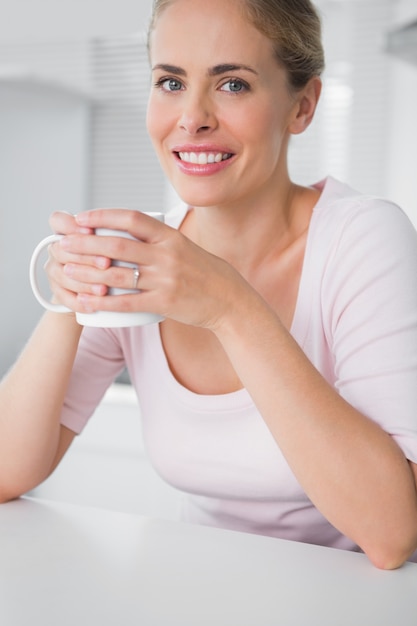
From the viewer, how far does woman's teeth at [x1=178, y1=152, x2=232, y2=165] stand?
1.24 meters

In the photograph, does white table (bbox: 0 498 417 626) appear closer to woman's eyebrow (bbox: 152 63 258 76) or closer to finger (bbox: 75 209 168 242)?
finger (bbox: 75 209 168 242)

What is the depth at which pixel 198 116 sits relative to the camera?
120cm

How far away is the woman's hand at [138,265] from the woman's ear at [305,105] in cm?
50

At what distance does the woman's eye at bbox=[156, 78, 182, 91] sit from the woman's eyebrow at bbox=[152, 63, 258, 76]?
2cm

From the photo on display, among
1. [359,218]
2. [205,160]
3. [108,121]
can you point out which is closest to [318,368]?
[359,218]

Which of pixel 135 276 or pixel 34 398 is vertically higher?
pixel 135 276

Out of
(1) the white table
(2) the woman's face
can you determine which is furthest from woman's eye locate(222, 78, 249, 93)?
(1) the white table

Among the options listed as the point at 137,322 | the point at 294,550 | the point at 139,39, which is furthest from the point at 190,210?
the point at 139,39

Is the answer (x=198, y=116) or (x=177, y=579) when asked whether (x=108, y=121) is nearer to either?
(x=198, y=116)

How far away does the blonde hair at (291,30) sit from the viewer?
122 cm

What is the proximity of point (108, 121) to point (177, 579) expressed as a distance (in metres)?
2.54

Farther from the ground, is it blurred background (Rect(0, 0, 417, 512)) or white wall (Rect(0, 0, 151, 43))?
white wall (Rect(0, 0, 151, 43))

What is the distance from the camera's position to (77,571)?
0.92m

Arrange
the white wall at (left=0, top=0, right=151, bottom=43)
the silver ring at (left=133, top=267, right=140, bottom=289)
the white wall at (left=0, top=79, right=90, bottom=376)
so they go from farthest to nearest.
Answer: the white wall at (left=0, top=79, right=90, bottom=376) < the white wall at (left=0, top=0, right=151, bottom=43) < the silver ring at (left=133, top=267, right=140, bottom=289)
